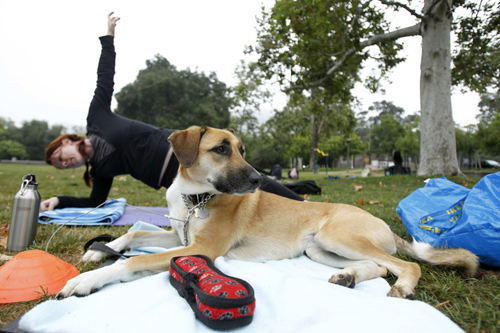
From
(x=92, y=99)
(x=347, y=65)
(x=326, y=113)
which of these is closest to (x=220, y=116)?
(x=326, y=113)

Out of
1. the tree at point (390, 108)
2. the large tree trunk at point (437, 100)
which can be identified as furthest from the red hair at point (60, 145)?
the tree at point (390, 108)

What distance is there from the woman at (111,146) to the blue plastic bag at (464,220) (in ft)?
7.02

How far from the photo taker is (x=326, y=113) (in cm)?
3500

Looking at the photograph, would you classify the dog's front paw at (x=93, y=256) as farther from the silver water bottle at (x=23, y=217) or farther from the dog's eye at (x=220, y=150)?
the dog's eye at (x=220, y=150)

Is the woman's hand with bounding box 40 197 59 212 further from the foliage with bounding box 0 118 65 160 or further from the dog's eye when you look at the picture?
the foliage with bounding box 0 118 65 160

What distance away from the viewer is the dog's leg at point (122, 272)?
74.8 inches

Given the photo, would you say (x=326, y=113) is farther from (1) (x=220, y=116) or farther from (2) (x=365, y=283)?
(2) (x=365, y=283)

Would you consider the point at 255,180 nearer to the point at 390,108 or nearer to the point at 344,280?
the point at 344,280

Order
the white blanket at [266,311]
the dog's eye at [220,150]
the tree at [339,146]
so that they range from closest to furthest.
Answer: the white blanket at [266,311], the dog's eye at [220,150], the tree at [339,146]

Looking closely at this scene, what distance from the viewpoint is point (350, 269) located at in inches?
92.7

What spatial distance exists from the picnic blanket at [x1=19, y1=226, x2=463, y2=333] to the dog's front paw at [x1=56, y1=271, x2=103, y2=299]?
7 cm

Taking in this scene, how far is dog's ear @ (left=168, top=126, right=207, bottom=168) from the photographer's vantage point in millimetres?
2698

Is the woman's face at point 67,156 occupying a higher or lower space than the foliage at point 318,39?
lower

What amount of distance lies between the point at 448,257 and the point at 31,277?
11.0 feet
